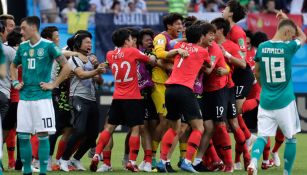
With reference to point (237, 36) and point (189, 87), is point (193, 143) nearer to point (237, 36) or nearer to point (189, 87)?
point (189, 87)

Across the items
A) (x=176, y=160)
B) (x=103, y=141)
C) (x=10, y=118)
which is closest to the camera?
(x=103, y=141)

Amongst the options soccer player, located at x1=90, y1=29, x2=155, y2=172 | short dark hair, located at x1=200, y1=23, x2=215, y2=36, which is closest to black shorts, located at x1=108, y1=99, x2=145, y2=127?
soccer player, located at x1=90, y1=29, x2=155, y2=172

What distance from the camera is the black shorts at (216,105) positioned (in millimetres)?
15945

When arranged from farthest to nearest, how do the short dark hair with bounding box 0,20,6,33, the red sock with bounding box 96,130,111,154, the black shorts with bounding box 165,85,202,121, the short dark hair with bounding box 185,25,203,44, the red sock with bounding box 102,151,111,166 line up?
the short dark hair with bounding box 0,20,6,33 → the red sock with bounding box 102,151,111,166 → the red sock with bounding box 96,130,111,154 → the short dark hair with bounding box 185,25,203,44 → the black shorts with bounding box 165,85,202,121

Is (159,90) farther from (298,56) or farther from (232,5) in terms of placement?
(298,56)

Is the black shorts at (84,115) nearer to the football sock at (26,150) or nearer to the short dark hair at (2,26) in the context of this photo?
the short dark hair at (2,26)

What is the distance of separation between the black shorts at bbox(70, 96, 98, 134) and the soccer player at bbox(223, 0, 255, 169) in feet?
6.98

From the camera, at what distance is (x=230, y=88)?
16.4 meters

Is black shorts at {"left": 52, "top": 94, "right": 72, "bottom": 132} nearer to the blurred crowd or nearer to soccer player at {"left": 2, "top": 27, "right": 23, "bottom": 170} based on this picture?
soccer player at {"left": 2, "top": 27, "right": 23, "bottom": 170}

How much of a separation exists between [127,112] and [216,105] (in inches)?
53.7

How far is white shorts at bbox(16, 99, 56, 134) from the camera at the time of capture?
13.7 metres

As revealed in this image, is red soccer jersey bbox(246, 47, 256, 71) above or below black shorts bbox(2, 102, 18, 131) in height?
above

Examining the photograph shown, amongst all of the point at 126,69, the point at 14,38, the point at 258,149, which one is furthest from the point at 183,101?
the point at 14,38

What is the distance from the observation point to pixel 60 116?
1644 centimetres
